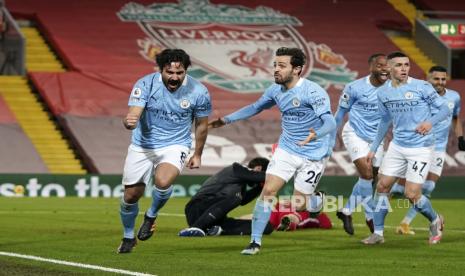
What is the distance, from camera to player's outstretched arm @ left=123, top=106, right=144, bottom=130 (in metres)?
12.0

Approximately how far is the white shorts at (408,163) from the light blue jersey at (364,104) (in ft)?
7.67

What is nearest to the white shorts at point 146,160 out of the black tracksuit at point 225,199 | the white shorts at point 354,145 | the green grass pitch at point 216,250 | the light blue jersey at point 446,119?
the green grass pitch at point 216,250

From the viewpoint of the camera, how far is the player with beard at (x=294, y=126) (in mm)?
12836

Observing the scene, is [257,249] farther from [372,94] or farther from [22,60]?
[22,60]

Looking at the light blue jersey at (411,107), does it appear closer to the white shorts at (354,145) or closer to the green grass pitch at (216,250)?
the green grass pitch at (216,250)

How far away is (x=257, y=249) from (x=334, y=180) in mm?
15468

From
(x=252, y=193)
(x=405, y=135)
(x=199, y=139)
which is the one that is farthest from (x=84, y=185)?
(x=199, y=139)

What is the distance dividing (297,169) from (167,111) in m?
1.70

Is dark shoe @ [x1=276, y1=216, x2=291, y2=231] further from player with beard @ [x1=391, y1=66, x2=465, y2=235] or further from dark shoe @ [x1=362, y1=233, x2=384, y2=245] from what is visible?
dark shoe @ [x1=362, y1=233, x2=384, y2=245]

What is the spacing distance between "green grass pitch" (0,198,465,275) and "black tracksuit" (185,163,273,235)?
37 centimetres

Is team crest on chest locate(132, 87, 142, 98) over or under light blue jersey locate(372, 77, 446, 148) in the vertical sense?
over

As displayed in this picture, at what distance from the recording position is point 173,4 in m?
36.0

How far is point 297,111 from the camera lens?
526 inches

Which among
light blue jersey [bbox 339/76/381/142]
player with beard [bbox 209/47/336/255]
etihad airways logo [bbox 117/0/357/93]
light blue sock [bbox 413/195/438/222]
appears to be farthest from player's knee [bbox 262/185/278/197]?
etihad airways logo [bbox 117/0/357/93]
